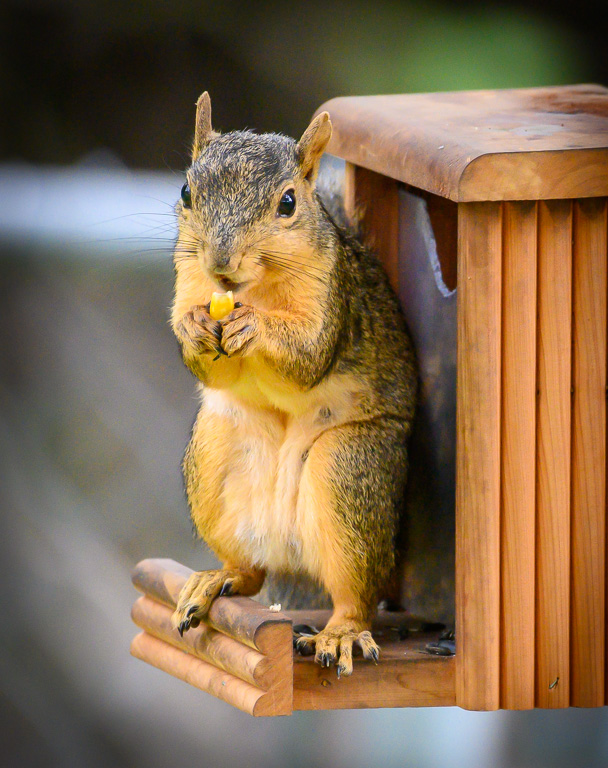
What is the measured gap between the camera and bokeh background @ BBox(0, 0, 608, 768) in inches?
101

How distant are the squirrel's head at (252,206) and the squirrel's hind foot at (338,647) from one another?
0.42m

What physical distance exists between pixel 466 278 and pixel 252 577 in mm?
536

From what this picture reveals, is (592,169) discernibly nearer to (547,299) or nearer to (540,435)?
(547,299)

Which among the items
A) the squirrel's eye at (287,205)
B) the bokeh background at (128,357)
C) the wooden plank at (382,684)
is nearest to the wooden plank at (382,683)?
the wooden plank at (382,684)

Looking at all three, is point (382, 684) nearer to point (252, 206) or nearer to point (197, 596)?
point (197, 596)

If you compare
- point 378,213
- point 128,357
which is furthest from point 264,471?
point 128,357

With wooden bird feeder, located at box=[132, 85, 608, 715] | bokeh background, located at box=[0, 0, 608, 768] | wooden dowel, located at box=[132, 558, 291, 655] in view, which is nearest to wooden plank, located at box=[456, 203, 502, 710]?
wooden bird feeder, located at box=[132, 85, 608, 715]

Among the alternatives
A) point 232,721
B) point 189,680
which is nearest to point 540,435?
point 189,680

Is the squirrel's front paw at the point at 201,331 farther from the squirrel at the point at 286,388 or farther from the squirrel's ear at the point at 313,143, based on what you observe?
the squirrel's ear at the point at 313,143

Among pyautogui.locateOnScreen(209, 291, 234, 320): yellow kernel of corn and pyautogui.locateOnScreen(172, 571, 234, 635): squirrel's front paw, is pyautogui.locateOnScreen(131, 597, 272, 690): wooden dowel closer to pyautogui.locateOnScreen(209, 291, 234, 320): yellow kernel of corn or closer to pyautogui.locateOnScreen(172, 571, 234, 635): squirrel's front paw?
pyautogui.locateOnScreen(172, 571, 234, 635): squirrel's front paw

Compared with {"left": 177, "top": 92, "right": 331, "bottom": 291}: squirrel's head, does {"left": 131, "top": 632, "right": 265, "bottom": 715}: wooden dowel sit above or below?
below

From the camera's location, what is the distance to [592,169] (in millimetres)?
1396

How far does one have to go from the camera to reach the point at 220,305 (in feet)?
4.89

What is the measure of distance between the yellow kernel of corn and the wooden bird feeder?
260 millimetres
